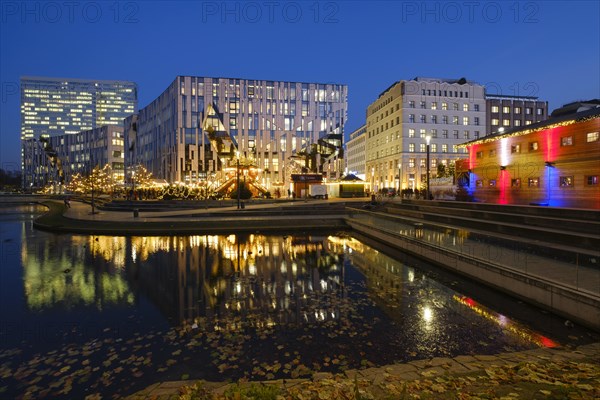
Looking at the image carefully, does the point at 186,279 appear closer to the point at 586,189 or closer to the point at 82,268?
the point at 82,268

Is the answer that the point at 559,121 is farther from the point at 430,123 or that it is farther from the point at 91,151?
the point at 91,151

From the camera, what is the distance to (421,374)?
624cm

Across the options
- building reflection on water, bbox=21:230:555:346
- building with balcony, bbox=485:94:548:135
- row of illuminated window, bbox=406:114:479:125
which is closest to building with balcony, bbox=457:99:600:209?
building reflection on water, bbox=21:230:555:346

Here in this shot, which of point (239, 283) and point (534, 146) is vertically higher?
point (534, 146)

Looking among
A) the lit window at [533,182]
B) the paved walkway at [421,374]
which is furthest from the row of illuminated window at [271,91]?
the paved walkway at [421,374]

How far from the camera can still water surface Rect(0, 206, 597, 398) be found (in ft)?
24.0

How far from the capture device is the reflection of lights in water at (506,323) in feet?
27.9

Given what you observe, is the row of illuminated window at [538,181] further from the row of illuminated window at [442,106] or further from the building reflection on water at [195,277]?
the row of illuminated window at [442,106]

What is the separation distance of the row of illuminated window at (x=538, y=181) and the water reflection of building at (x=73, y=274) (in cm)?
2524

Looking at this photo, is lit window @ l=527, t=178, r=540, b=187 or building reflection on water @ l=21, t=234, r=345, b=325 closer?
building reflection on water @ l=21, t=234, r=345, b=325

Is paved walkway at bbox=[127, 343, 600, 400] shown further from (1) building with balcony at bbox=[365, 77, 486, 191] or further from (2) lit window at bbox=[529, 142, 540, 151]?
(1) building with balcony at bbox=[365, 77, 486, 191]

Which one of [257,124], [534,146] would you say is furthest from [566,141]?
[257,124]

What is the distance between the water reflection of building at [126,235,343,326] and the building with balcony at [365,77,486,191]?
66.9m

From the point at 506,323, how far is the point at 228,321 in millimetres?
7757
